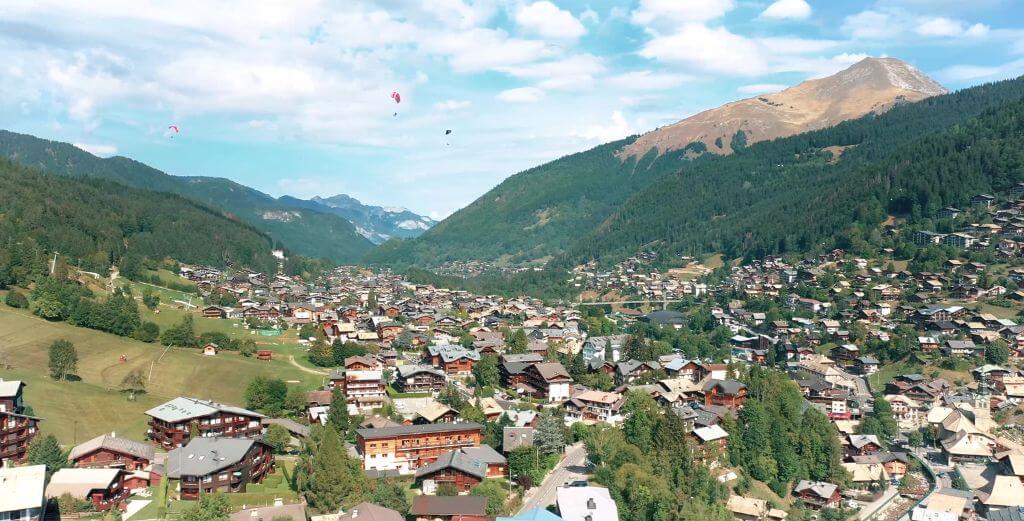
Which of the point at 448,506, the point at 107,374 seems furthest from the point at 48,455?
the point at 448,506

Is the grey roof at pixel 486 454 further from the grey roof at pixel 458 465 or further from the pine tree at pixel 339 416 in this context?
the pine tree at pixel 339 416

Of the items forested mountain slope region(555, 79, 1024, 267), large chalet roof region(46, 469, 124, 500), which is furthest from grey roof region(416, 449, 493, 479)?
forested mountain slope region(555, 79, 1024, 267)

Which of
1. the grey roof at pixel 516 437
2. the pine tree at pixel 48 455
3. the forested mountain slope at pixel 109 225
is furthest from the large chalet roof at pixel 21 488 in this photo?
the forested mountain slope at pixel 109 225

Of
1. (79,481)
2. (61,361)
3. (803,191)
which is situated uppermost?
(803,191)

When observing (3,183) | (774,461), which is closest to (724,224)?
(774,461)

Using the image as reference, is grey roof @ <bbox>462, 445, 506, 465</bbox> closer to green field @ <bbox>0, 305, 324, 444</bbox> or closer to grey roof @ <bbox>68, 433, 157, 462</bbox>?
grey roof @ <bbox>68, 433, 157, 462</bbox>

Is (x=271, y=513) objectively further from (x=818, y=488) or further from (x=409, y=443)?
(x=818, y=488)
